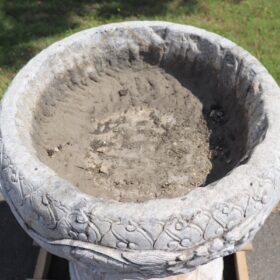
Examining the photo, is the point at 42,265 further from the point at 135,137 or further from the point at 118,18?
the point at 118,18

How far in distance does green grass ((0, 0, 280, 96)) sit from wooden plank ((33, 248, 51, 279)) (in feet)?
5.27

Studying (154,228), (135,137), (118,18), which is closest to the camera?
(154,228)

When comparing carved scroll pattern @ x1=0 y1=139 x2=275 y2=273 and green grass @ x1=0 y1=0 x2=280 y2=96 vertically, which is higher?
carved scroll pattern @ x1=0 y1=139 x2=275 y2=273

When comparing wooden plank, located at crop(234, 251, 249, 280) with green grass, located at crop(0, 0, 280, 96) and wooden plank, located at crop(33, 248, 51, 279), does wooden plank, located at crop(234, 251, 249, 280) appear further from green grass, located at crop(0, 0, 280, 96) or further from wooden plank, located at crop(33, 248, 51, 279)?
green grass, located at crop(0, 0, 280, 96)

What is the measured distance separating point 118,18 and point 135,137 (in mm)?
2023

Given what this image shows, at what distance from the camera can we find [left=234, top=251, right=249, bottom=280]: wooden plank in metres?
2.20

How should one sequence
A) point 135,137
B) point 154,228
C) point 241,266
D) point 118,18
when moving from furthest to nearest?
point 118,18
point 241,266
point 135,137
point 154,228

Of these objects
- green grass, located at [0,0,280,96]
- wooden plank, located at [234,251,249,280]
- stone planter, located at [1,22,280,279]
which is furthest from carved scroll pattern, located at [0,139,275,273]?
green grass, located at [0,0,280,96]

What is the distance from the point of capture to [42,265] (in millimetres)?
2252

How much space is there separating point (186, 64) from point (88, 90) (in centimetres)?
47

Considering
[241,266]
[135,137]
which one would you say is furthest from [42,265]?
[241,266]

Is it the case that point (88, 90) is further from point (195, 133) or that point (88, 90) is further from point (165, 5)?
point (165, 5)

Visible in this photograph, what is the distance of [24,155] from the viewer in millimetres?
1524

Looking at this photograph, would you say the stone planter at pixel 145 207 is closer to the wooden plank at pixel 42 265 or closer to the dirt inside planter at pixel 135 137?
the dirt inside planter at pixel 135 137
